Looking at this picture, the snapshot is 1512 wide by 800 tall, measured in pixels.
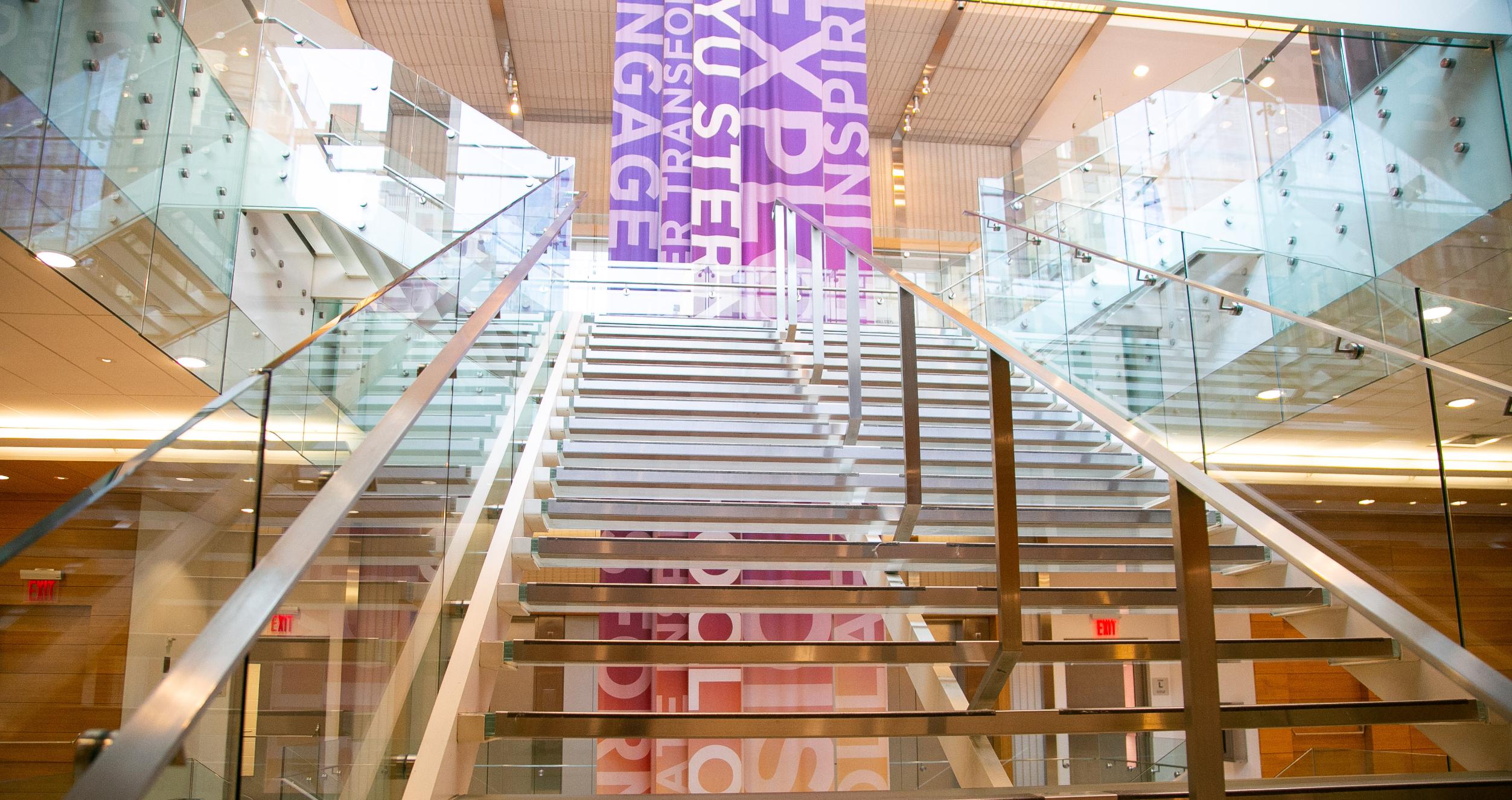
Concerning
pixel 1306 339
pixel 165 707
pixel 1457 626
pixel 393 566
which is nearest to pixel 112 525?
pixel 165 707

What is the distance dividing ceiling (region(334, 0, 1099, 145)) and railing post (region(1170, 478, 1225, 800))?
12702mm

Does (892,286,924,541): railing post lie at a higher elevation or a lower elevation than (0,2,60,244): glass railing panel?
lower

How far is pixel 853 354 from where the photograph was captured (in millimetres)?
4383

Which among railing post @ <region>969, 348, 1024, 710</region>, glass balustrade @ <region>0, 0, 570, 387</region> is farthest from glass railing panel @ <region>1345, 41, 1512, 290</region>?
glass balustrade @ <region>0, 0, 570, 387</region>

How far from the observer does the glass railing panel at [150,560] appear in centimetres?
117

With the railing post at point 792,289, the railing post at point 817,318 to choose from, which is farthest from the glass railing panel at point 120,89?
the railing post at point 792,289

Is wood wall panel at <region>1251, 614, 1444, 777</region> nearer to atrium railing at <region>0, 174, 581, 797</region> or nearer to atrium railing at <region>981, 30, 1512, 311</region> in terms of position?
atrium railing at <region>981, 30, 1512, 311</region>

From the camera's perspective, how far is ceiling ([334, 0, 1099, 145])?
13703mm

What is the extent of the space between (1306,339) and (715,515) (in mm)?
2121

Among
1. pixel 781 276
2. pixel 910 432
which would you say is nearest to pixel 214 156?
pixel 781 276

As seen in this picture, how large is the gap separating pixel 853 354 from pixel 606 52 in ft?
37.4

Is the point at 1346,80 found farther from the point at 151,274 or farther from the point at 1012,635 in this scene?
the point at 151,274

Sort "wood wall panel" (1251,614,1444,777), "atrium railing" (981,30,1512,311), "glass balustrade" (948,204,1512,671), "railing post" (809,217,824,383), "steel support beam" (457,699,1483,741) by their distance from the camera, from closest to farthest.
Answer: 1. "steel support beam" (457,699,1483,741)
2. "glass balustrade" (948,204,1512,671)
3. "railing post" (809,217,824,383)
4. "atrium railing" (981,30,1512,311)
5. "wood wall panel" (1251,614,1444,777)

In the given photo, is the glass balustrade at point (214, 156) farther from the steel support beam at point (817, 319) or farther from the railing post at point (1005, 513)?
the railing post at point (1005, 513)
